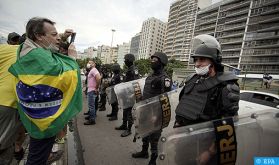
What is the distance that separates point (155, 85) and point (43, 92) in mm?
2311

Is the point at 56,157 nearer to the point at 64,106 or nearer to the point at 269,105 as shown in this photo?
the point at 64,106

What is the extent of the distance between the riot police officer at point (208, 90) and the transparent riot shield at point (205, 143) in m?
0.19

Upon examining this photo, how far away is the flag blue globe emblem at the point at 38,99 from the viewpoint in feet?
5.69

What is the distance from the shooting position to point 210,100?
2.10 m

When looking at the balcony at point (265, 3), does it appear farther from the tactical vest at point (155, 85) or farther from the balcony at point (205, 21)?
the tactical vest at point (155, 85)

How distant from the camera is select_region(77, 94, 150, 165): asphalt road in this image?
3.38 metres

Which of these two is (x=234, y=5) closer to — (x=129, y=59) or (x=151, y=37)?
(x=151, y=37)

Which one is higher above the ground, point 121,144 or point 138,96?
point 138,96

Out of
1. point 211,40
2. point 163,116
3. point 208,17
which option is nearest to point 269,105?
point 163,116

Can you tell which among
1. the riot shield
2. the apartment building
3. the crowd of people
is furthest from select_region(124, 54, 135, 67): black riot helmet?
the apartment building

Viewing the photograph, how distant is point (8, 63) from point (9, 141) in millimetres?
772

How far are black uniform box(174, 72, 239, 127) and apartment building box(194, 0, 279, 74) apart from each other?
2302 inches

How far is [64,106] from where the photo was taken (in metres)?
1.84

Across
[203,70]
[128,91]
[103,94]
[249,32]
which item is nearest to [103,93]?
[103,94]
